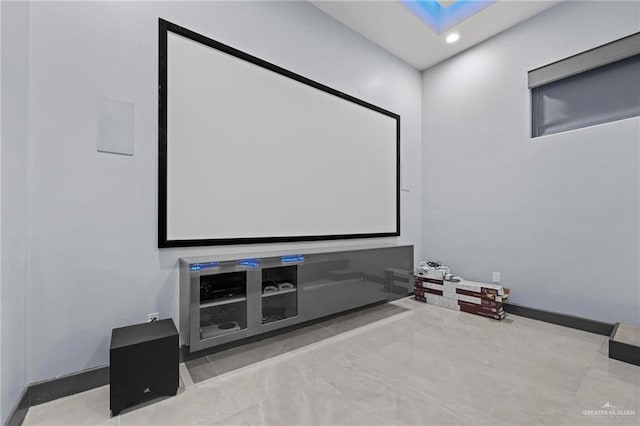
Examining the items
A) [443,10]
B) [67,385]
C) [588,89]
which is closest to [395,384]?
[67,385]

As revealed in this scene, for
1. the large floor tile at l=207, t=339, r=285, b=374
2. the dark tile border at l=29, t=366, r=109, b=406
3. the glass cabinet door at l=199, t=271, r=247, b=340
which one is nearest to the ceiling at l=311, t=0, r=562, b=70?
the glass cabinet door at l=199, t=271, r=247, b=340

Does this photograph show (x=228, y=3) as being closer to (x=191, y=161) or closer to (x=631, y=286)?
(x=191, y=161)

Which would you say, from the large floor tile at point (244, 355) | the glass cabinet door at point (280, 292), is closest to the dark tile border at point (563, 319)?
the glass cabinet door at point (280, 292)

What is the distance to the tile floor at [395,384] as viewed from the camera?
1.38 m

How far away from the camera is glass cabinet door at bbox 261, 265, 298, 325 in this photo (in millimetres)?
2123

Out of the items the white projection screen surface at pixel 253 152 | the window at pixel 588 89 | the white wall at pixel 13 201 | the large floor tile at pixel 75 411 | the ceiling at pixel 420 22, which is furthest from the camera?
the ceiling at pixel 420 22

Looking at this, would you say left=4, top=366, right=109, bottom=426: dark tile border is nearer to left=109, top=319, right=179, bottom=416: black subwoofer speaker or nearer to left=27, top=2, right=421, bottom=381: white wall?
left=27, top=2, right=421, bottom=381: white wall

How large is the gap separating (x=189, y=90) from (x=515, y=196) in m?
3.23

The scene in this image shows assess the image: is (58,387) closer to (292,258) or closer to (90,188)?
(90,188)

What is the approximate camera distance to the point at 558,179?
2697mm

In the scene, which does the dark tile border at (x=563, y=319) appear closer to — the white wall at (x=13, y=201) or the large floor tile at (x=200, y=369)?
the large floor tile at (x=200, y=369)

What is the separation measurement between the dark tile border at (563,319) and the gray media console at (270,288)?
132cm

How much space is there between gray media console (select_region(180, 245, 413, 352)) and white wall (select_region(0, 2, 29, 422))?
0.76 metres

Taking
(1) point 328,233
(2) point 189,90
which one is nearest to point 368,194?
(1) point 328,233
